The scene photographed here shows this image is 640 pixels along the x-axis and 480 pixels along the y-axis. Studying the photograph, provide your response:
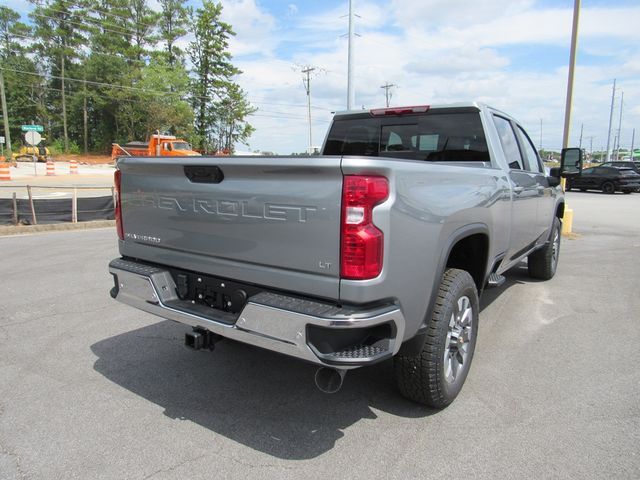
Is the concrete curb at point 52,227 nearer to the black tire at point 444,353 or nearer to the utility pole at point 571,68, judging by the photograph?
the black tire at point 444,353

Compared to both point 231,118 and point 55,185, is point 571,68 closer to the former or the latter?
point 55,185

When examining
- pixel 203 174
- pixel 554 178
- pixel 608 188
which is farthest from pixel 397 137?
pixel 608 188

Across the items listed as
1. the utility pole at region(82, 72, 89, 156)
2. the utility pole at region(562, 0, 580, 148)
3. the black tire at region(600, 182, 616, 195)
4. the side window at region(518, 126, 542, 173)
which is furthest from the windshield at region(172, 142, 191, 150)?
the utility pole at region(82, 72, 89, 156)

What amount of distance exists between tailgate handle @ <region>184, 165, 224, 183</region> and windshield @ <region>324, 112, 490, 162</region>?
2.14 metres

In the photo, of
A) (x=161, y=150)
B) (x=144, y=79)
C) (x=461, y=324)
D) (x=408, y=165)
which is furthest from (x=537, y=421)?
(x=144, y=79)

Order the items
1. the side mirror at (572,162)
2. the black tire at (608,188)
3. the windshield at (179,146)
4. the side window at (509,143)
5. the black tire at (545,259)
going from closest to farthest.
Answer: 1. the side window at (509,143)
2. the side mirror at (572,162)
3. the black tire at (545,259)
4. the black tire at (608,188)
5. the windshield at (179,146)

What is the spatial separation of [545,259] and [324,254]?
4.97 meters

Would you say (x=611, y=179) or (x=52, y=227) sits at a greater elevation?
(x=611, y=179)

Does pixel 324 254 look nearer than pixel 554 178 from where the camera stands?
Yes

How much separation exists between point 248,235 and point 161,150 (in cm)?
3277

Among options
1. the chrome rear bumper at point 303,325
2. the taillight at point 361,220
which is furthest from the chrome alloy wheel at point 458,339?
the taillight at point 361,220

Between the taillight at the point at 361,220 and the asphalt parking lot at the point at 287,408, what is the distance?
43.7 inches

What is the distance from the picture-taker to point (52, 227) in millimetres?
10695

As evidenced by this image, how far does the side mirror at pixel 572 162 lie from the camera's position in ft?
19.4
